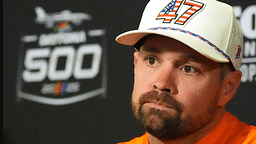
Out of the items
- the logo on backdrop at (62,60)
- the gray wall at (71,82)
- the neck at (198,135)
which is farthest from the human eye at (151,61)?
the logo on backdrop at (62,60)

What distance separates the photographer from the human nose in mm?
857

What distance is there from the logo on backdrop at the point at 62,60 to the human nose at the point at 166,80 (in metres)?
1.52

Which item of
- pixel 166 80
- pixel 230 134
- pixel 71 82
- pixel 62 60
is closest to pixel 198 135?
pixel 230 134

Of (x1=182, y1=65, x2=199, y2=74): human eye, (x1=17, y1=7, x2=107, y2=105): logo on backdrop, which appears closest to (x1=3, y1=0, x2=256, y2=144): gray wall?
(x1=17, y1=7, x2=107, y2=105): logo on backdrop

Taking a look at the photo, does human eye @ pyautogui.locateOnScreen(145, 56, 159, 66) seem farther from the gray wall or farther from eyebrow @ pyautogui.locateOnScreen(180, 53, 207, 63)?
the gray wall

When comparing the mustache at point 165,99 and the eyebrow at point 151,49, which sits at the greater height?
the eyebrow at point 151,49

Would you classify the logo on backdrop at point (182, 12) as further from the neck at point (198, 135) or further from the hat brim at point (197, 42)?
the neck at point (198, 135)

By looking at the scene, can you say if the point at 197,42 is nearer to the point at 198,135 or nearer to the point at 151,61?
the point at 151,61

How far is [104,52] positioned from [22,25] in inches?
32.3

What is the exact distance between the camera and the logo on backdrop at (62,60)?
7.97 ft

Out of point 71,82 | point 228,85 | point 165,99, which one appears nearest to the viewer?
point 165,99

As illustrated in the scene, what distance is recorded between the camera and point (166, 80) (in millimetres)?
859

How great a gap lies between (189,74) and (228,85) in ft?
0.52

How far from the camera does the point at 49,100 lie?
253 cm
